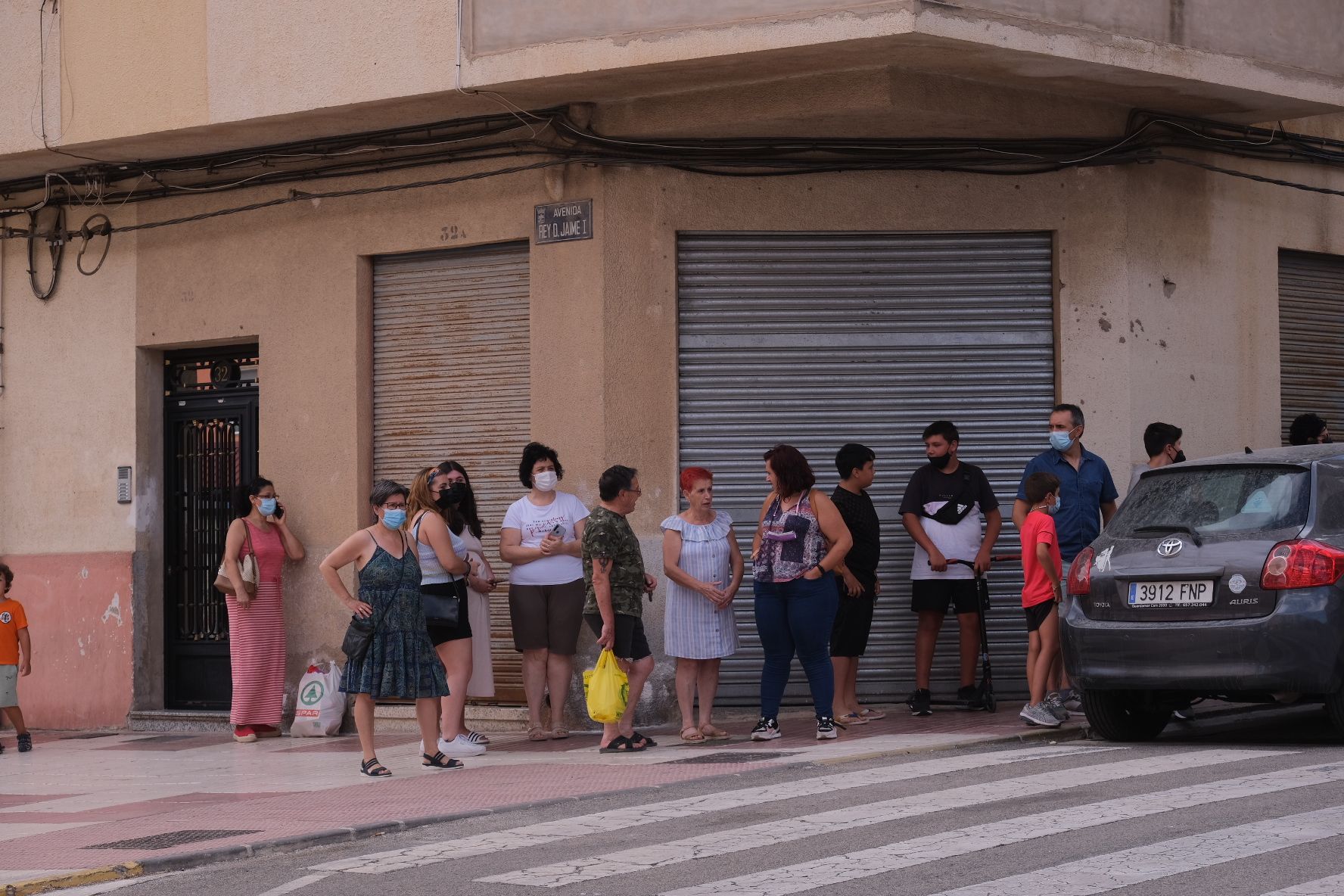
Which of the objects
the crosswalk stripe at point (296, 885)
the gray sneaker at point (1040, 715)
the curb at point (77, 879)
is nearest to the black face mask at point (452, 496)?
the gray sneaker at point (1040, 715)

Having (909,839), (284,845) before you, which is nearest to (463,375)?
(284,845)

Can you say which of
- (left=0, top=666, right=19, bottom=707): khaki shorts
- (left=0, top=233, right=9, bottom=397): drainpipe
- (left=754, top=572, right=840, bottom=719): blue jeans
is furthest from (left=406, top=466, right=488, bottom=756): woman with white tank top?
(left=0, top=233, right=9, bottom=397): drainpipe

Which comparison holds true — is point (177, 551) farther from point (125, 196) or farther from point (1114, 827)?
point (1114, 827)

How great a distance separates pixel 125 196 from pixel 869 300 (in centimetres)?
662

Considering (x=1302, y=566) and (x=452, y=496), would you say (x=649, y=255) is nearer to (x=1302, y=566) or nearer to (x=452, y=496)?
(x=452, y=496)

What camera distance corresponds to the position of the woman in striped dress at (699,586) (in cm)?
1118

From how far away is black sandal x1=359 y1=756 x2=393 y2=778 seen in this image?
1033cm

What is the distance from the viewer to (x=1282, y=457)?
979 centimetres

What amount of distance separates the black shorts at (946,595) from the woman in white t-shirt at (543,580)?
8.26 feet

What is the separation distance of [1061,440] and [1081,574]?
2.08m

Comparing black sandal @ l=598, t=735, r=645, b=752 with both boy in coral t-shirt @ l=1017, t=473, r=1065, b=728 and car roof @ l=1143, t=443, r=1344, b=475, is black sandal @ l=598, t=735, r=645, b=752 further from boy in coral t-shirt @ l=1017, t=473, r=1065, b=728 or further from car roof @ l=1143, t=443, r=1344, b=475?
car roof @ l=1143, t=443, r=1344, b=475

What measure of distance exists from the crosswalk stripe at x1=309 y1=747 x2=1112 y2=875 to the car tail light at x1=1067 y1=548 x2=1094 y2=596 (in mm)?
916

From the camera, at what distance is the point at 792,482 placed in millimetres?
10977

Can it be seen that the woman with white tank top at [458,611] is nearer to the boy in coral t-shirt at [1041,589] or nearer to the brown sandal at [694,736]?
the brown sandal at [694,736]
